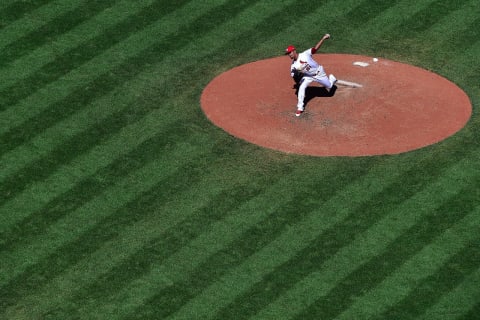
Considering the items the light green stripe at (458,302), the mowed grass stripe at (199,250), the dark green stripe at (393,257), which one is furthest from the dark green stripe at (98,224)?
the light green stripe at (458,302)

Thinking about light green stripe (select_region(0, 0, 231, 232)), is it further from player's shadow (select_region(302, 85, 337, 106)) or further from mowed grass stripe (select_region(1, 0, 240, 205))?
player's shadow (select_region(302, 85, 337, 106))

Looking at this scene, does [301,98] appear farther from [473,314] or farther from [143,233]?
[473,314]

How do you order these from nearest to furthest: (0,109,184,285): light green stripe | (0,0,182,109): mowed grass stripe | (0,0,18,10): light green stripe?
1. (0,109,184,285): light green stripe
2. (0,0,182,109): mowed grass stripe
3. (0,0,18,10): light green stripe

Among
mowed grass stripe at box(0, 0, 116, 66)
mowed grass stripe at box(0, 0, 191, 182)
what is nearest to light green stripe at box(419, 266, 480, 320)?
mowed grass stripe at box(0, 0, 191, 182)

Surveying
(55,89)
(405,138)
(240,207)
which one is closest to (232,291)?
(240,207)

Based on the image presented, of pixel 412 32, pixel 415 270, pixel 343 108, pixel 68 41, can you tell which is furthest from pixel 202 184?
pixel 412 32

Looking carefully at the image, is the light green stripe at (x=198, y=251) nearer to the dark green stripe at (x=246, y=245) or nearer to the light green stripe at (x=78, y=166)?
the dark green stripe at (x=246, y=245)
